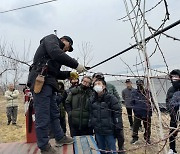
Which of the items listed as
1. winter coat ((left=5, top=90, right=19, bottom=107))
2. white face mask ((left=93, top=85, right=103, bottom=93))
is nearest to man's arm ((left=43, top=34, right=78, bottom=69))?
white face mask ((left=93, top=85, right=103, bottom=93))

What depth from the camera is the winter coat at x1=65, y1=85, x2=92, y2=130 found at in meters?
4.46

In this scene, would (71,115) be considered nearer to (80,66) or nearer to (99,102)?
(99,102)

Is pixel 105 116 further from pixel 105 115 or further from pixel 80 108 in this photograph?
pixel 80 108

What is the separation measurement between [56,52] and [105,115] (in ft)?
5.41

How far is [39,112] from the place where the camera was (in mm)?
2896

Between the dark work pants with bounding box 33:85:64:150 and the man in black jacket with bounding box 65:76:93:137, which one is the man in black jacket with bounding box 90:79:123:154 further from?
the dark work pants with bounding box 33:85:64:150

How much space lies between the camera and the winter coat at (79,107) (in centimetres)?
446

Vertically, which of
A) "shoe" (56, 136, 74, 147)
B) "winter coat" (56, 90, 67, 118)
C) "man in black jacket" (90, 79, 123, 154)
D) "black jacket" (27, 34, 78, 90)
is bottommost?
"shoe" (56, 136, 74, 147)

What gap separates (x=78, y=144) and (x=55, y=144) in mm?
303

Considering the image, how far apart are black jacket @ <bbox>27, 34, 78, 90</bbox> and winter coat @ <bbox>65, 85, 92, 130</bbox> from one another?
1.46m

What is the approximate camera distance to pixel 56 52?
110 inches

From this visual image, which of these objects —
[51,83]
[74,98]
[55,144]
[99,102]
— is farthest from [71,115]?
[51,83]

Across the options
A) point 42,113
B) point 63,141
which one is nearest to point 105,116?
point 63,141

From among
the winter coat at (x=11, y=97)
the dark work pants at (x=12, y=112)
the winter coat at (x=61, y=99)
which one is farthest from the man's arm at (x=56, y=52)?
the dark work pants at (x=12, y=112)
